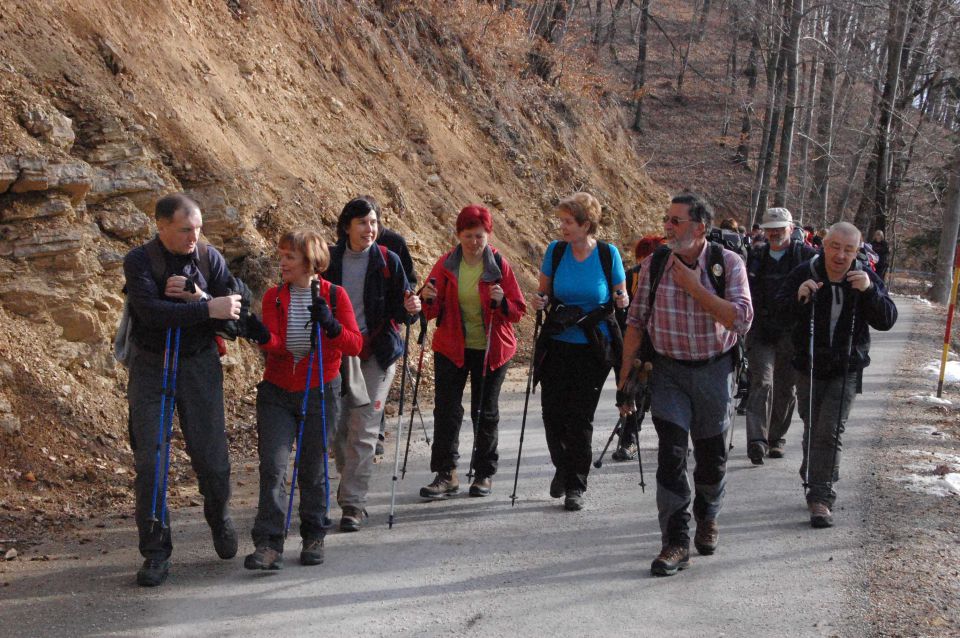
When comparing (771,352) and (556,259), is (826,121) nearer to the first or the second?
(771,352)

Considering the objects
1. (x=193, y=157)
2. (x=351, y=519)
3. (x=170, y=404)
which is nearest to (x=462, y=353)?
(x=351, y=519)

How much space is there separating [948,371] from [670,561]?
10285 mm

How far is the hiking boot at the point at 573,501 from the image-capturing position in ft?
23.8

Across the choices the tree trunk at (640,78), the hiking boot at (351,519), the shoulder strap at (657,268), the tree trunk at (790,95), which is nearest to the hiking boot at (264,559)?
the hiking boot at (351,519)

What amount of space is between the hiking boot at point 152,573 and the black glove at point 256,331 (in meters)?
1.37

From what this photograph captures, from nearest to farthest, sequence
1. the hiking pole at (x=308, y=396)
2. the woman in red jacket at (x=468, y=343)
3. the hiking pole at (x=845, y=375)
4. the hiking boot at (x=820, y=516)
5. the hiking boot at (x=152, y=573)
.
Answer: the hiking boot at (x=152, y=573) < the hiking pole at (x=308, y=396) < the hiking boot at (x=820, y=516) < the hiking pole at (x=845, y=375) < the woman in red jacket at (x=468, y=343)

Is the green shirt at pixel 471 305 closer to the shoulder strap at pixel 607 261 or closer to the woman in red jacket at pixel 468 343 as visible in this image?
the woman in red jacket at pixel 468 343

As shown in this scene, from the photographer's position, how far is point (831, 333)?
7156 mm

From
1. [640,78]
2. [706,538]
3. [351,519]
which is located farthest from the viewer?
[640,78]

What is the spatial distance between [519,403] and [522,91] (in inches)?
549

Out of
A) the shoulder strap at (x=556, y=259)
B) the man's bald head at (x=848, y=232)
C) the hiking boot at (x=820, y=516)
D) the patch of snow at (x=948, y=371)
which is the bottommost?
the hiking boot at (x=820, y=516)

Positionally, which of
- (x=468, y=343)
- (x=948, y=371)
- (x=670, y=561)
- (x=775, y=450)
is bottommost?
(x=670, y=561)

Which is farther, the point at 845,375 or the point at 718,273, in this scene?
the point at 845,375

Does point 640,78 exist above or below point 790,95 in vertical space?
above
